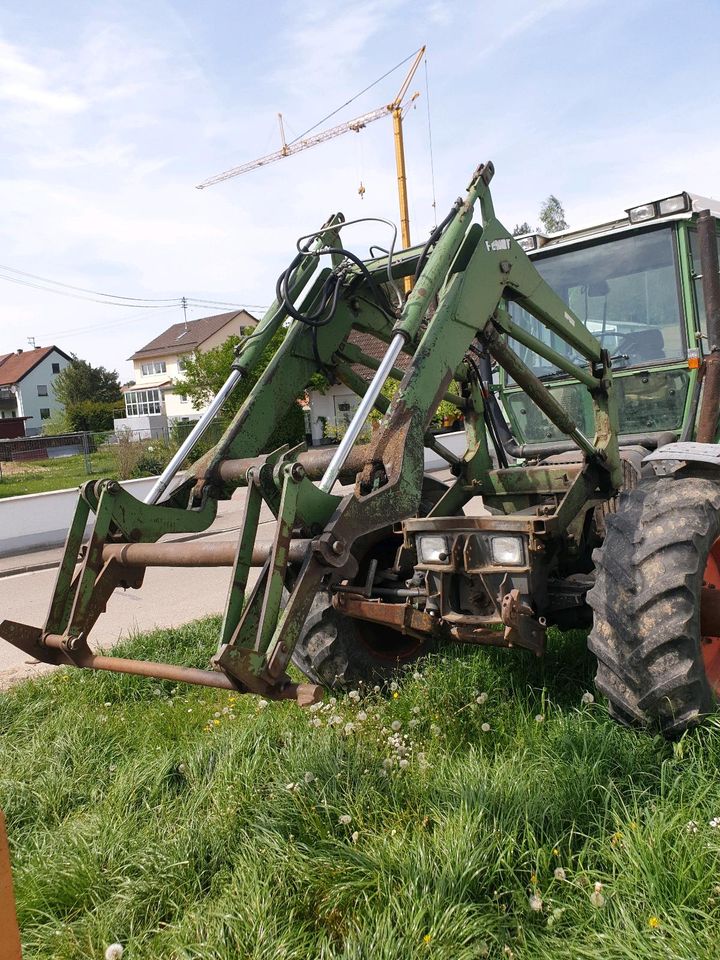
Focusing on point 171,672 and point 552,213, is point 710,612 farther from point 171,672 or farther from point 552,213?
point 552,213

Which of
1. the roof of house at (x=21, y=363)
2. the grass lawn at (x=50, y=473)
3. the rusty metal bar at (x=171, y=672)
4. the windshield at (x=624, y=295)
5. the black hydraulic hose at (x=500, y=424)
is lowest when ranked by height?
the grass lawn at (x=50, y=473)

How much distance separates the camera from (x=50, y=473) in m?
29.1

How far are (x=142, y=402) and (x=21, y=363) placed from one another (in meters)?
24.1

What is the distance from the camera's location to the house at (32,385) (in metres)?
81.1

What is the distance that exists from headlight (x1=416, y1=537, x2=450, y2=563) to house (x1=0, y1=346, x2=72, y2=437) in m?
80.4

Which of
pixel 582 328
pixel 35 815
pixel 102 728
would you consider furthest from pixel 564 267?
pixel 35 815

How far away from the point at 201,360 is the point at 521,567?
35991 millimetres

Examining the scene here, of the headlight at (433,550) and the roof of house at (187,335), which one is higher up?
the roof of house at (187,335)

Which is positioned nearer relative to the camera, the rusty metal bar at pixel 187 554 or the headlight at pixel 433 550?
the rusty metal bar at pixel 187 554

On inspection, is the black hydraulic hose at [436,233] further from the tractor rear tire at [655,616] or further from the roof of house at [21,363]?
the roof of house at [21,363]

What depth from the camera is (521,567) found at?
143 inches

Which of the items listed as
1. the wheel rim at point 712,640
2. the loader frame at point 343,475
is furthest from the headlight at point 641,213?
the wheel rim at point 712,640

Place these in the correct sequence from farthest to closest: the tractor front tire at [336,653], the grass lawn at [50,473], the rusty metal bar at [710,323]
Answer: the grass lawn at [50,473] → the rusty metal bar at [710,323] → the tractor front tire at [336,653]

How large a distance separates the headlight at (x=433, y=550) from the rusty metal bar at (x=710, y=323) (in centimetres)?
247
